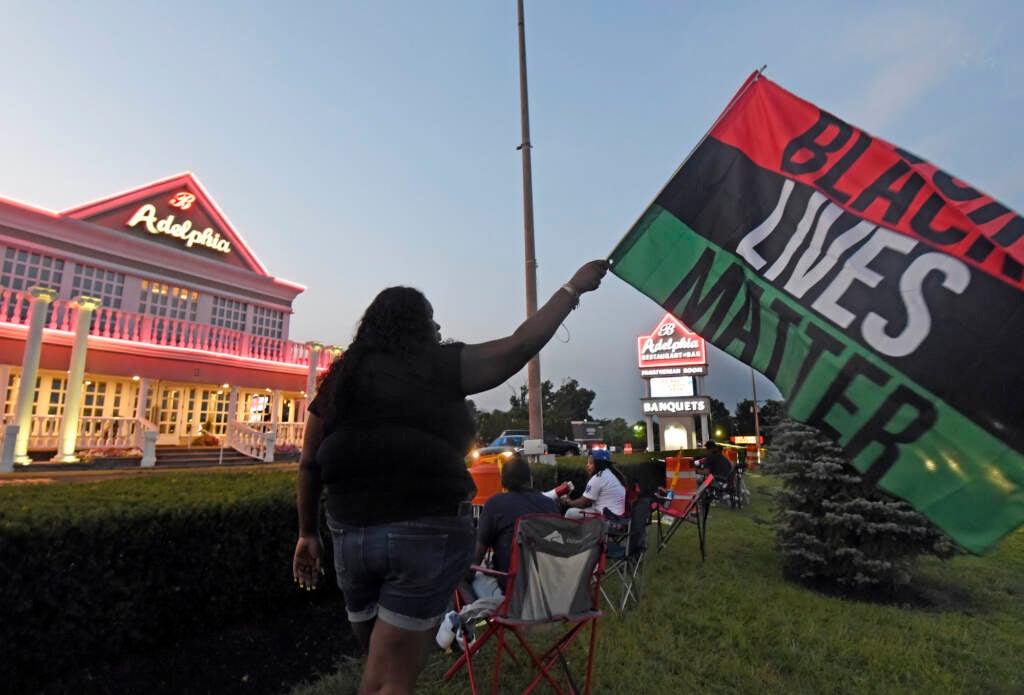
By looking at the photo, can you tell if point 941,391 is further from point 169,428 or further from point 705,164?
point 169,428

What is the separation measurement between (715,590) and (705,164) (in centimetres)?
448

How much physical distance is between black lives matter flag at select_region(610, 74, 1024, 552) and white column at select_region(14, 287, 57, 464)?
12256 millimetres

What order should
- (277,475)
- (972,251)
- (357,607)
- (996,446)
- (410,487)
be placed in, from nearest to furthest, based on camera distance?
(410,487) < (357,607) < (996,446) < (972,251) < (277,475)

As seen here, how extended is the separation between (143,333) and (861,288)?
610 inches

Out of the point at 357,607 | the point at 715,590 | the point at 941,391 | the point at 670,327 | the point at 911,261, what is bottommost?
the point at 715,590

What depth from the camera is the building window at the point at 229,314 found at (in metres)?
16.3

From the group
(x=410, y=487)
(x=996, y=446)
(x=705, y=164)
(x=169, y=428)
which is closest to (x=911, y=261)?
(x=996, y=446)

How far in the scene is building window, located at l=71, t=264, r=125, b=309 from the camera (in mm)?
13547

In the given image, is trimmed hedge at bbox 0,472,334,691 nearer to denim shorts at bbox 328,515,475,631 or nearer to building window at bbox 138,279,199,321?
denim shorts at bbox 328,515,475,631

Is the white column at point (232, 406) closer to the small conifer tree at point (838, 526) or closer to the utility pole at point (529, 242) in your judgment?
the utility pole at point (529, 242)

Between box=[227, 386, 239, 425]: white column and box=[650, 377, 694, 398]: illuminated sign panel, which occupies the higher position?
box=[650, 377, 694, 398]: illuminated sign panel

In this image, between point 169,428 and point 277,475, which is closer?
point 277,475

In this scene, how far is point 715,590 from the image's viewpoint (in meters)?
5.40

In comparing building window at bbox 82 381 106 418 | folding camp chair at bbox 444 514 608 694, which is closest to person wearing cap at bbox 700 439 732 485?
folding camp chair at bbox 444 514 608 694
